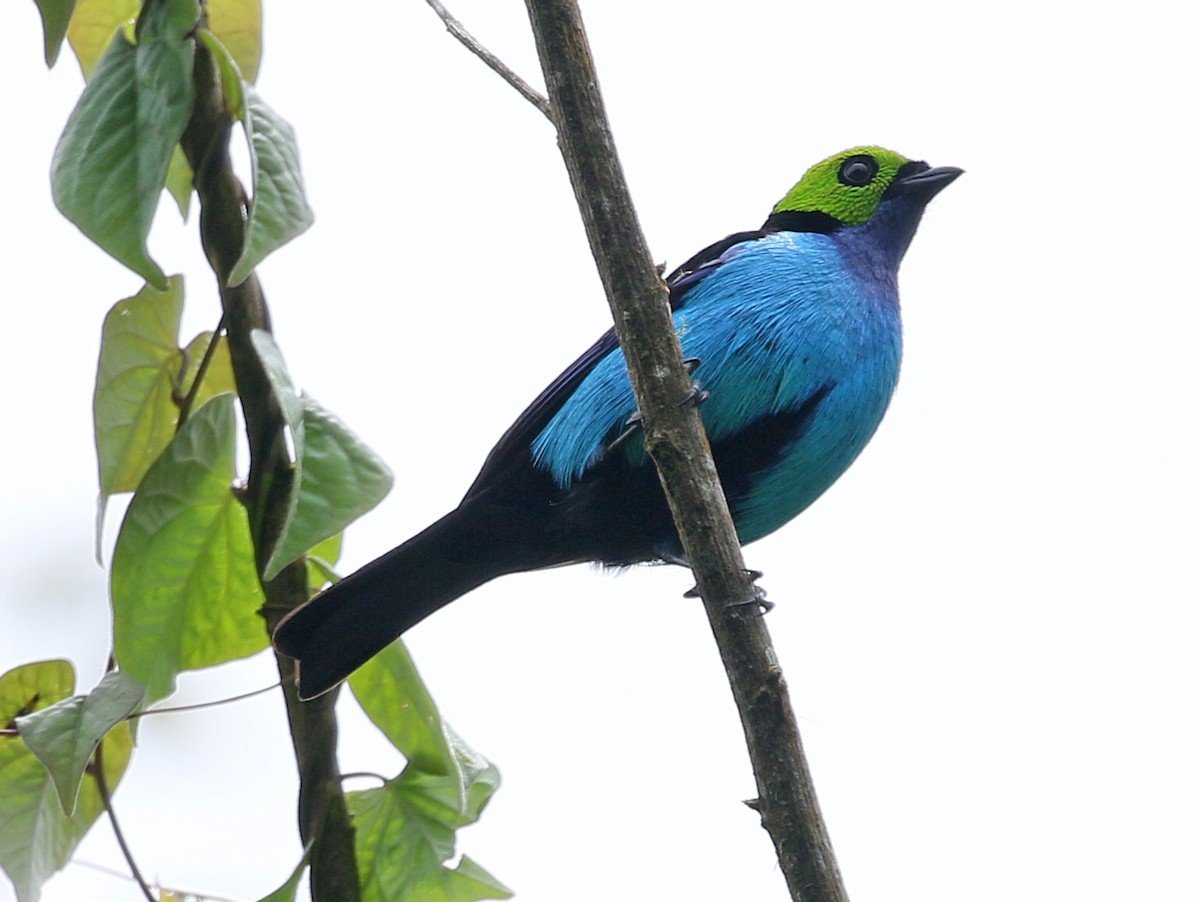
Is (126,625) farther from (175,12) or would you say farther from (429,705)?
(175,12)

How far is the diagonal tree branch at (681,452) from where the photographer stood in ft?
6.26

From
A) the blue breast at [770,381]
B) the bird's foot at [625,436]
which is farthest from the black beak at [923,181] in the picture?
the bird's foot at [625,436]

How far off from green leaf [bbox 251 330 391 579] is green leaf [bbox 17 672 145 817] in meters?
0.27

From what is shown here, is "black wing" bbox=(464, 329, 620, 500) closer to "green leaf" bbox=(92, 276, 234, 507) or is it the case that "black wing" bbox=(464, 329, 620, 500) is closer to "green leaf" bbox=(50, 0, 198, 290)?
"green leaf" bbox=(92, 276, 234, 507)

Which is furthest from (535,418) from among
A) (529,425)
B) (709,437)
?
(709,437)

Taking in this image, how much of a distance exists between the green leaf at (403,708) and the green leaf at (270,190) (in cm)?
65

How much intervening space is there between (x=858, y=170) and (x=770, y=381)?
1.31m

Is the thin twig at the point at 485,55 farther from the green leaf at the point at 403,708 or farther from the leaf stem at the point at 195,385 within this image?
the green leaf at the point at 403,708

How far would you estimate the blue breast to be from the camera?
322cm

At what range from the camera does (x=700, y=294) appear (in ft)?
11.4

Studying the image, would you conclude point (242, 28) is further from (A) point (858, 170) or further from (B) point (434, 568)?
(A) point (858, 170)

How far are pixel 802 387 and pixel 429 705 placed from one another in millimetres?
1528

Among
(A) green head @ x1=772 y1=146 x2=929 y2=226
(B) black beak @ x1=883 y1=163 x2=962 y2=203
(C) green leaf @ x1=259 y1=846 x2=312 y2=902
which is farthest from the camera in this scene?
(B) black beak @ x1=883 y1=163 x2=962 y2=203

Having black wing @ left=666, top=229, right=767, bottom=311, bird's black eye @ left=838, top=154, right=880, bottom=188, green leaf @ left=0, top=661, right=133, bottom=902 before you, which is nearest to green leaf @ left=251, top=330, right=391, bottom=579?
green leaf @ left=0, top=661, right=133, bottom=902
